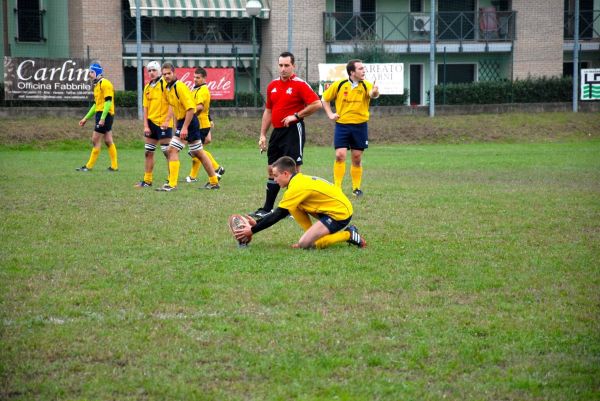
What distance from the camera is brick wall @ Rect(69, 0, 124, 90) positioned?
35688 millimetres

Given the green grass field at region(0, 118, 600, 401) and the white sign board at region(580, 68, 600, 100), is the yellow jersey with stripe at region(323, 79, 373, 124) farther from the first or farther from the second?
the white sign board at region(580, 68, 600, 100)

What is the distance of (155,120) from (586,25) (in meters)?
32.0

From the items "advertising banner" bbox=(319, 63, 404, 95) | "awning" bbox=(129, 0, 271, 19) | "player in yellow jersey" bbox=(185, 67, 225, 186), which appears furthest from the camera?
"awning" bbox=(129, 0, 271, 19)

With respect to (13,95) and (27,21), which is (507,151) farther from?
(27,21)

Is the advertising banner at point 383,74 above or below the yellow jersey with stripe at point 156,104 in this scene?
above

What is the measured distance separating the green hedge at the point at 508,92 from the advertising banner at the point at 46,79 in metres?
13.5

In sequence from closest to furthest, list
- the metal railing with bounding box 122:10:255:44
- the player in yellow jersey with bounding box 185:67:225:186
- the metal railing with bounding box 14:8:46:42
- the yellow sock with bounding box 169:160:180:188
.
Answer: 1. the yellow sock with bounding box 169:160:180:188
2. the player in yellow jersey with bounding box 185:67:225:186
3. the metal railing with bounding box 14:8:46:42
4. the metal railing with bounding box 122:10:255:44

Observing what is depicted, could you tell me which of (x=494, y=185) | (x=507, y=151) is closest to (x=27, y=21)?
(x=507, y=151)

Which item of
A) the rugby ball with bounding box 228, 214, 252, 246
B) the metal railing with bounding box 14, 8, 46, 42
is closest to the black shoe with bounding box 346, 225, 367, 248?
the rugby ball with bounding box 228, 214, 252, 246

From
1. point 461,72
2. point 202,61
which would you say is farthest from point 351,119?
point 461,72

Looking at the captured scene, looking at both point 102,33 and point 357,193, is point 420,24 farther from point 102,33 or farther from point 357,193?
point 357,193


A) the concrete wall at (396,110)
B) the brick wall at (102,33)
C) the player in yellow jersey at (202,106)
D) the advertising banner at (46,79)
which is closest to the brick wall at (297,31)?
the concrete wall at (396,110)

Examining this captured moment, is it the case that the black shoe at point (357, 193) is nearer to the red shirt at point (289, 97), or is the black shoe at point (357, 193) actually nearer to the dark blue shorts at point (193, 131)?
the red shirt at point (289, 97)

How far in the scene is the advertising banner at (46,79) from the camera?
28797mm
